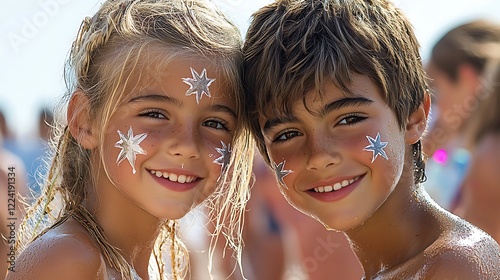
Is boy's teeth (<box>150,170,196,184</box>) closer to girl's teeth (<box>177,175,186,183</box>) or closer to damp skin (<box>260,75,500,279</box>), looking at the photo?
girl's teeth (<box>177,175,186,183</box>)

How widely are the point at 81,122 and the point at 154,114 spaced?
309 millimetres

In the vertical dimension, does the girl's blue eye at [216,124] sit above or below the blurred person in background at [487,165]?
above

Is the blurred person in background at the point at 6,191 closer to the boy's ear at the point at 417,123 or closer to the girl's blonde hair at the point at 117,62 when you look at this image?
the girl's blonde hair at the point at 117,62

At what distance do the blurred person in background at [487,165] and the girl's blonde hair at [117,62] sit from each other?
2255 millimetres

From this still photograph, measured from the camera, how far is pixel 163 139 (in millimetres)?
2896

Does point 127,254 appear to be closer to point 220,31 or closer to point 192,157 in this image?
point 192,157

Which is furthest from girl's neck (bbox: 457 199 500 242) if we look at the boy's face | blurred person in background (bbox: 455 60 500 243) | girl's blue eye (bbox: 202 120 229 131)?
girl's blue eye (bbox: 202 120 229 131)

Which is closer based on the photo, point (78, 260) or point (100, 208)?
point (78, 260)

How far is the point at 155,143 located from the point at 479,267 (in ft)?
3.67

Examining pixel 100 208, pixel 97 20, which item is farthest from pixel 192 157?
pixel 97 20

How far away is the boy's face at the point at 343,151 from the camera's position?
9.48ft

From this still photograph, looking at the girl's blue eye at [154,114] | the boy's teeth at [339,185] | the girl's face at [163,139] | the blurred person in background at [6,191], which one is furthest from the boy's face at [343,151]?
the blurred person in background at [6,191]

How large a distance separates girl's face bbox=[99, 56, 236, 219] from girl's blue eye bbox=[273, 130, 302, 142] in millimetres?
234

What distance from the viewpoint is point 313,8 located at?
9.93 ft
